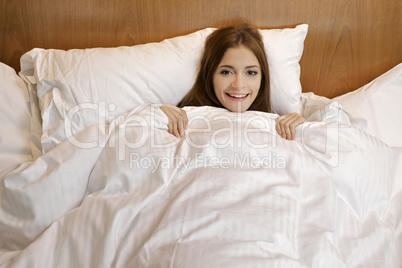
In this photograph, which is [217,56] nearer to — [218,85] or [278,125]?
[218,85]

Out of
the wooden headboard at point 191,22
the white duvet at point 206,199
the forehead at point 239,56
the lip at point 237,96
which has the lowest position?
the white duvet at point 206,199

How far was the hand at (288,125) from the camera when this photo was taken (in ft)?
3.88

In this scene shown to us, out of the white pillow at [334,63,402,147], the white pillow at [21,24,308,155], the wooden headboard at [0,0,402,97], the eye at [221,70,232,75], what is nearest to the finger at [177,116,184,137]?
the white pillow at [21,24,308,155]

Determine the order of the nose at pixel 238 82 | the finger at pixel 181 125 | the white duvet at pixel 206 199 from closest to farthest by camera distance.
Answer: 1. the white duvet at pixel 206 199
2. the finger at pixel 181 125
3. the nose at pixel 238 82

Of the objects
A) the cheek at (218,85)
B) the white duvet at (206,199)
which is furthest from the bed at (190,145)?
the cheek at (218,85)

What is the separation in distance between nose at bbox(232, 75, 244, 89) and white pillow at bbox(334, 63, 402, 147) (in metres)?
0.38

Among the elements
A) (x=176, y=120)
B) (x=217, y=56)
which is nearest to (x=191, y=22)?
(x=217, y=56)

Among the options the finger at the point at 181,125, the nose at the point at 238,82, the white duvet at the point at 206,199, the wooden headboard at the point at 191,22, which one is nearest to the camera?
the white duvet at the point at 206,199

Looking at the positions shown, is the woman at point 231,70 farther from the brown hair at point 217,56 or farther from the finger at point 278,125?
the finger at point 278,125

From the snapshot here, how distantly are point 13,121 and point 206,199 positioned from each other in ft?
2.38

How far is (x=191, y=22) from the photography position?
1.48m

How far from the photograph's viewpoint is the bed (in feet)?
2.82

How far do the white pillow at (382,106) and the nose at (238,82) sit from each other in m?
0.38

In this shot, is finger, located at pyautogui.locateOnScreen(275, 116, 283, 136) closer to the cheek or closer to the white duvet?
the white duvet
